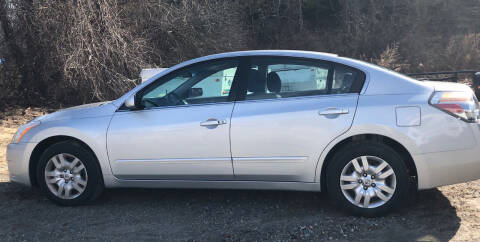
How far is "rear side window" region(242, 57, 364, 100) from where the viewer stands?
14.6 ft

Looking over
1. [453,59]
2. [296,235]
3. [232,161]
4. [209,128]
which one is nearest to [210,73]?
[209,128]

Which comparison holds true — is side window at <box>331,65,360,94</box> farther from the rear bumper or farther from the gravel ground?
the gravel ground

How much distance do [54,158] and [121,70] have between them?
638 cm

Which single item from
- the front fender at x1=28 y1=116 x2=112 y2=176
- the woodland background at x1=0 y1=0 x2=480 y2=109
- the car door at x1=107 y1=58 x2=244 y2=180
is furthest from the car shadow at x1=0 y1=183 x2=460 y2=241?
the woodland background at x1=0 y1=0 x2=480 y2=109

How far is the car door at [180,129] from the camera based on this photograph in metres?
4.59

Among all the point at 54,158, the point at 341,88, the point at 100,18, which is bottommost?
the point at 54,158

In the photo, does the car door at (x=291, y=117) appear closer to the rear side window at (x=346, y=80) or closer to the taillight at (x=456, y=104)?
the rear side window at (x=346, y=80)

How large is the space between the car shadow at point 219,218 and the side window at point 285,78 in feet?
3.77

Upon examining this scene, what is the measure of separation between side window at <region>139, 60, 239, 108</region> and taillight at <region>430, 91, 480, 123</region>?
6.18 ft

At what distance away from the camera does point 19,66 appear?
→ 11781 mm

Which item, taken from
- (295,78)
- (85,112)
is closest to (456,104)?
(295,78)

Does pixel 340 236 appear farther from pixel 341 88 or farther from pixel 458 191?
pixel 458 191

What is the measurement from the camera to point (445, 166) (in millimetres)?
4188

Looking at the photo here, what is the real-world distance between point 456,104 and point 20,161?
436cm
